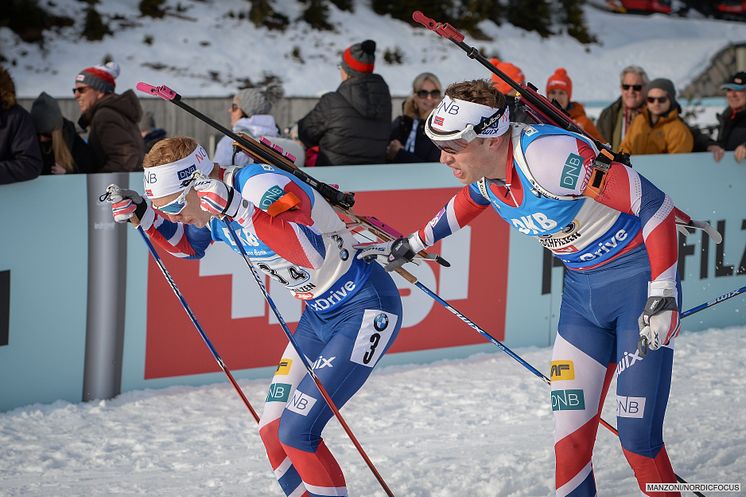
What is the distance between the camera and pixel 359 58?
22.8ft

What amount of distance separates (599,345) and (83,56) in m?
21.0

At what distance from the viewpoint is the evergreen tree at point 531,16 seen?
29.8 m

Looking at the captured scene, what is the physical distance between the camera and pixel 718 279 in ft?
27.9

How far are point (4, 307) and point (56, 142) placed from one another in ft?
3.79

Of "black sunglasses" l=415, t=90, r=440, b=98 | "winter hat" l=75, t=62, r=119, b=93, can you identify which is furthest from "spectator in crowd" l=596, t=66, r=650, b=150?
"winter hat" l=75, t=62, r=119, b=93

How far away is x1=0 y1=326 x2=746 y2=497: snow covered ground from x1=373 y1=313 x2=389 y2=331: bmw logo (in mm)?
1103

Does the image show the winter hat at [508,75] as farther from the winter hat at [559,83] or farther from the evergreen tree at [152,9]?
the evergreen tree at [152,9]

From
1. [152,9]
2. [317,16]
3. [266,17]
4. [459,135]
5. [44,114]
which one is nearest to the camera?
Result: [459,135]

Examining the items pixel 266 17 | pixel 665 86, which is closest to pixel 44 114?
pixel 665 86

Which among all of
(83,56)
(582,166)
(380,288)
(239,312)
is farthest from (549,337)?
(83,56)

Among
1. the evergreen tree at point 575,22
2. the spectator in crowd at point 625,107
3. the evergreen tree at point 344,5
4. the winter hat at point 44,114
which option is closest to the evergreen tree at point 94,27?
the evergreen tree at point 344,5

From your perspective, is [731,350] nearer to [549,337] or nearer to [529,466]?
[549,337]

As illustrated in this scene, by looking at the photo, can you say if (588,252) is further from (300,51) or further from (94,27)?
(300,51)

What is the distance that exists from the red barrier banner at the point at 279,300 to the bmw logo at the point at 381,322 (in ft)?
8.07
